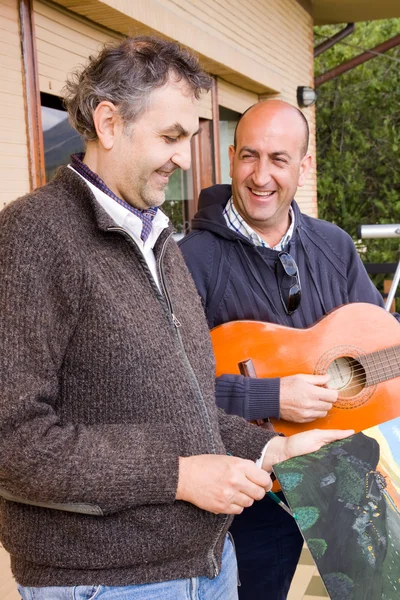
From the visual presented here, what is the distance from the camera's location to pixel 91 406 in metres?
1.40

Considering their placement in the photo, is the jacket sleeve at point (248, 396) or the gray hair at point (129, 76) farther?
the jacket sleeve at point (248, 396)

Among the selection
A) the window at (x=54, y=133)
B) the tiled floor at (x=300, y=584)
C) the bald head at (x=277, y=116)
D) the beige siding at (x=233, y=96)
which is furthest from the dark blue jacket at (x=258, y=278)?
the beige siding at (x=233, y=96)

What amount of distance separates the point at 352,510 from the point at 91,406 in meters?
0.55

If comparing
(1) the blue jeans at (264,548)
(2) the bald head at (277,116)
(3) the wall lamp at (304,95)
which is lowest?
(1) the blue jeans at (264,548)

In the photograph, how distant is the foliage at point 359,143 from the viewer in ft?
41.4

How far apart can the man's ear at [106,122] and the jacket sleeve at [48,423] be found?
0.25 m

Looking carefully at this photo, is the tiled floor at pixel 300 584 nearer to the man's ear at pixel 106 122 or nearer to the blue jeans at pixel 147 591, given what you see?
the blue jeans at pixel 147 591

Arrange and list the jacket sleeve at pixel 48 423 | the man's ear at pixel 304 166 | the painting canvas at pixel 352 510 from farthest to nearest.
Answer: the man's ear at pixel 304 166
the painting canvas at pixel 352 510
the jacket sleeve at pixel 48 423

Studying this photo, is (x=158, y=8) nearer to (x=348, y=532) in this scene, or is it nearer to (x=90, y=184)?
Result: (x=90, y=184)

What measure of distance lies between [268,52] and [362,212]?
23.5 ft

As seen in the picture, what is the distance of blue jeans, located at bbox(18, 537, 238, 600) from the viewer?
1.41 meters

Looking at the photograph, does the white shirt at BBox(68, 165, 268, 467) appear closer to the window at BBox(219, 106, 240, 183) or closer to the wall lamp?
the window at BBox(219, 106, 240, 183)

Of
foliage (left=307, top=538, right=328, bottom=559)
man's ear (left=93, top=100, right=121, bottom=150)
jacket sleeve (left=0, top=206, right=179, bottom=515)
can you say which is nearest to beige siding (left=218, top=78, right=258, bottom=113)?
man's ear (left=93, top=100, right=121, bottom=150)

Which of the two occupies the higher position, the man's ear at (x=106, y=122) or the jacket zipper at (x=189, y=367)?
the man's ear at (x=106, y=122)
